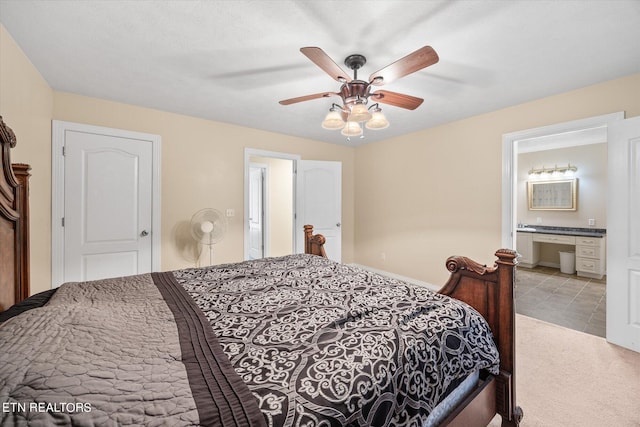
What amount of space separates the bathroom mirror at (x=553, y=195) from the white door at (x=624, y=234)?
324 cm

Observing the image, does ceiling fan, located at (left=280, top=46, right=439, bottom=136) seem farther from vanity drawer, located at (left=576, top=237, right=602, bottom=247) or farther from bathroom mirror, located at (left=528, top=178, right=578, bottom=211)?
bathroom mirror, located at (left=528, top=178, right=578, bottom=211)

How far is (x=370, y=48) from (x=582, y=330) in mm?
3192

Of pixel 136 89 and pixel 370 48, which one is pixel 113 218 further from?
pixel 370 48

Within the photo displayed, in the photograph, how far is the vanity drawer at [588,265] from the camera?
13.9ft

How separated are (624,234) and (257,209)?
4878mm

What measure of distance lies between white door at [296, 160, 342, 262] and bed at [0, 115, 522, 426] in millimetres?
2550

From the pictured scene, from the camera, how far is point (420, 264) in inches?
152

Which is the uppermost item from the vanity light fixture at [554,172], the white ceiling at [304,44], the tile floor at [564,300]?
the white ceiling at [304,44]

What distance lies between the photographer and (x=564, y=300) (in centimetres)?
334

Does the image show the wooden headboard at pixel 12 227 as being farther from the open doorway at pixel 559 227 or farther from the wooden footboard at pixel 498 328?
the open doorway at pixel 559 227

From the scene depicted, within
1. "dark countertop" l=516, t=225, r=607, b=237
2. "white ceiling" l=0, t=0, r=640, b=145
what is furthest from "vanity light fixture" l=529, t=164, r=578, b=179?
"white ceiling" l=0, t=0, r=640, b=145

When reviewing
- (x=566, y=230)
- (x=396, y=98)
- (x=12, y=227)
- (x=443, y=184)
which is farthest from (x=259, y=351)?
(x=566, y=230)

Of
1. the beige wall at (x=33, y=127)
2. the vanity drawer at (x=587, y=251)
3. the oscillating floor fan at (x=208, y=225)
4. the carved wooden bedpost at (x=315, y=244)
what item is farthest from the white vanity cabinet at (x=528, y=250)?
the beige wall at (x=33, y=127)

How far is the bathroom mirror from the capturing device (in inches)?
190
